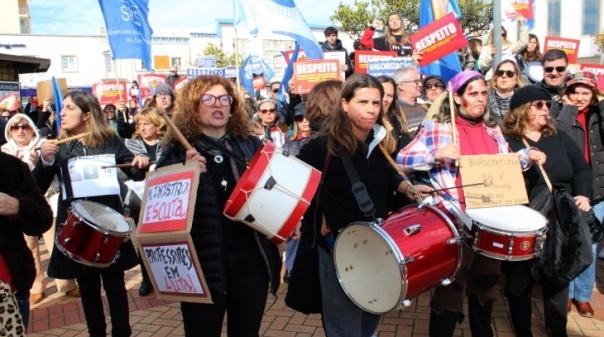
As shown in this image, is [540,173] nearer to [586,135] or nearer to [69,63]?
[586,135]

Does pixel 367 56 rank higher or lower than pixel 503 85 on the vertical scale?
higher

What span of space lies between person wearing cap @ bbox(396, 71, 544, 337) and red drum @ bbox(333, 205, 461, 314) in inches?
21.0

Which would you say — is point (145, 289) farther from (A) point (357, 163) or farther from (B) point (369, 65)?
(B) point (369, 65)

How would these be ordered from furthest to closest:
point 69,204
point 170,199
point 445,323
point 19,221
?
point 69,204 < point 445,323 < point 19,221 < point 170,199

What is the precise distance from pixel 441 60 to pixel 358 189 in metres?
4.84

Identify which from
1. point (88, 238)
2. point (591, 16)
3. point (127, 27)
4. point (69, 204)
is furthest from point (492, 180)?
point (591, 16)

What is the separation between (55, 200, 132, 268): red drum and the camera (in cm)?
327

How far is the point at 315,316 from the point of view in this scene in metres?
4.65

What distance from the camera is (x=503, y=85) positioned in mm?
5000

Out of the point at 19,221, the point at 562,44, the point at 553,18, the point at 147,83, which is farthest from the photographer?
the point at 553,18

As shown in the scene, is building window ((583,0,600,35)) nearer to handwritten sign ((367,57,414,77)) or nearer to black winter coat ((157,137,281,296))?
handwritten sign ((367,57,414,77))

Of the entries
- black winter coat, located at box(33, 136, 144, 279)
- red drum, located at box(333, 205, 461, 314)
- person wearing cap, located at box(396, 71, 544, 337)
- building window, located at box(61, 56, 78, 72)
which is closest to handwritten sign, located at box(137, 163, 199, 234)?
red drum, located at box(333, 205, 461, 314)

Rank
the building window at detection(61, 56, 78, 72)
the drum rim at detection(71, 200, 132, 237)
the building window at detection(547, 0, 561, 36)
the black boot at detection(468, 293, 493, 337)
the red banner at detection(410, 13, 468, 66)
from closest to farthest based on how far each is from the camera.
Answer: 1. the drum rim at detection(71, 200, 132, 237)
2. the black boot at detection(468, 293, 493, 337)
3. the red banner at detection(410, 13, 468, 66)
4. the building window at detection(547, 0, 561, 36)
5. the building window at detection(61, 56, 78, 72)

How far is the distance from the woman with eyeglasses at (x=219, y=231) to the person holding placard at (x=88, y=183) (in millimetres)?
1047
